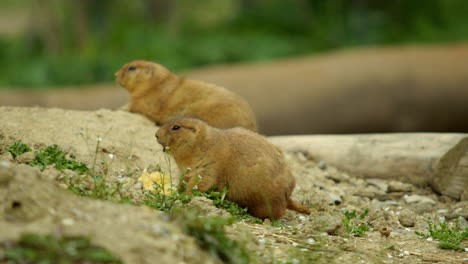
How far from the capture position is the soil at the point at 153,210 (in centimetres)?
258

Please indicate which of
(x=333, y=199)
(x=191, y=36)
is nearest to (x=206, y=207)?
(x=333, y=199)

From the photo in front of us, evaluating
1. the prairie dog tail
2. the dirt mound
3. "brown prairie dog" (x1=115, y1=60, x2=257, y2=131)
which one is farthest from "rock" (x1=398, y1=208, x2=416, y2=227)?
the dirt mound

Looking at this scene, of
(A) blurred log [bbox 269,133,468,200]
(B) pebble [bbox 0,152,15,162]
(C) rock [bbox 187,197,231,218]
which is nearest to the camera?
(C) rock [bbox 187,197,231,218]

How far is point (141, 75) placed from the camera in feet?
20.2

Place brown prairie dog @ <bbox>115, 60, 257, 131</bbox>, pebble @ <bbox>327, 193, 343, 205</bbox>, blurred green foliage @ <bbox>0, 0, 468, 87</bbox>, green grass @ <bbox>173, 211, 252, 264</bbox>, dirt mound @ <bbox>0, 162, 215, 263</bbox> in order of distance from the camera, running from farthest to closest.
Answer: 1. blurred green foliage @ <bbox>0, 0, 468, 87</bbox>
2. brown prairie dog @ <bbox>115, 60, 257, 131</bbox>
3. pebble @ <bbox>327, 193, 343, 205</bbox>
4. green grass @ <bbox>173, 211, 252, 264</bbox>
5. dirt mound @ <bbox>0, 162, 215, 263</bbox>

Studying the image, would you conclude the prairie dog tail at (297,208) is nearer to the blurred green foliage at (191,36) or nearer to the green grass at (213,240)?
the green grass at (213,240)

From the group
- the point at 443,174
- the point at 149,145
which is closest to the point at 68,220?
the point at 149,145

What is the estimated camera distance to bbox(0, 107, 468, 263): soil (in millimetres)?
2584

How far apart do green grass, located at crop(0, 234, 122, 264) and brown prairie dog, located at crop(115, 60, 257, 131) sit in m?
3.13

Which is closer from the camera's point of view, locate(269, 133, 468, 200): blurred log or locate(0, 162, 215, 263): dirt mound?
locate(0, 162, 215, 263): dirt mound

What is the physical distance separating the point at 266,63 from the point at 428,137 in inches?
182

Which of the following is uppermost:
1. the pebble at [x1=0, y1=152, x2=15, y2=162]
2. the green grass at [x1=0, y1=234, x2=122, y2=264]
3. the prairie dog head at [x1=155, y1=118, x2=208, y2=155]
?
the prairie dog head at [x1=155, y1=118, x2=208, y2=155]

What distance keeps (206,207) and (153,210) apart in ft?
2.66

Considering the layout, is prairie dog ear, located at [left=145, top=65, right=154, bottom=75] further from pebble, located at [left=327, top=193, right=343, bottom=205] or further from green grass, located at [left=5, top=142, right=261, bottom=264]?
pebble, located at [left=327, top=193, right=343, bottom=205]
